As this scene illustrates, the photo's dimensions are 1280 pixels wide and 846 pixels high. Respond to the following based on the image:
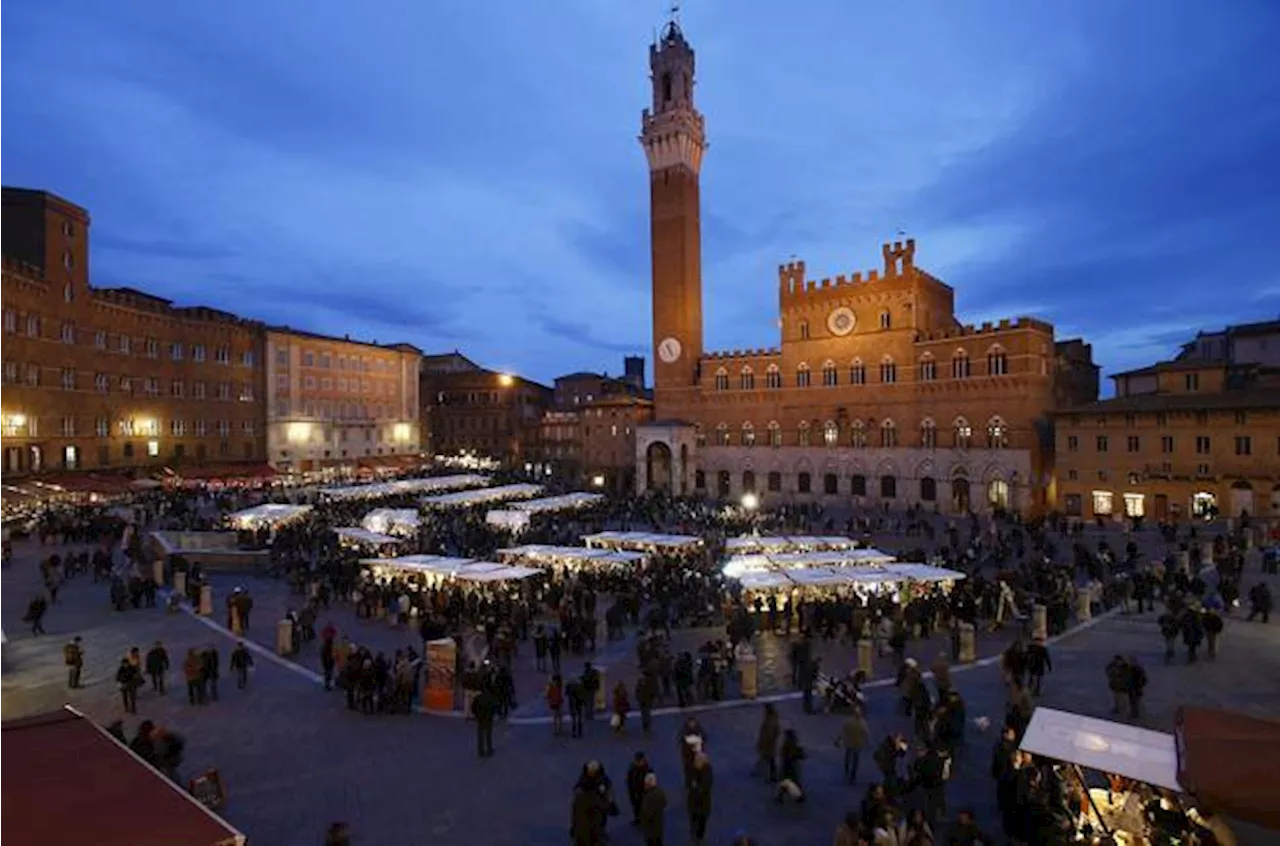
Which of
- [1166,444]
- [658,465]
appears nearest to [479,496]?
[658,465]

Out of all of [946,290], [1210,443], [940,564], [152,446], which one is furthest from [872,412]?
[152,446]

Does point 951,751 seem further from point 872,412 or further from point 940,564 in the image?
point 872,412

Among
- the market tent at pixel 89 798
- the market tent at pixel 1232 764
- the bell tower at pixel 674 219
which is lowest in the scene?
the market tent at pixel 1232 764

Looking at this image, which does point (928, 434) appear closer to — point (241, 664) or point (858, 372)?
point (858, 372)

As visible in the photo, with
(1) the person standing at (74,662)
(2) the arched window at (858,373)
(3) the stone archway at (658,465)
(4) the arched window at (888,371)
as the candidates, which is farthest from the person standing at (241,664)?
(3) the stone archway at (658,465)

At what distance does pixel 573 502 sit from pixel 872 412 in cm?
2186

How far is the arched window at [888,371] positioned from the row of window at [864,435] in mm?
2690

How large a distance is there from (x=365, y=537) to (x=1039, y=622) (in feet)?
70.6

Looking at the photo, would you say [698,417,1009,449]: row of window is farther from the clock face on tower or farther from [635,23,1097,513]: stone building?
the clock face on tower

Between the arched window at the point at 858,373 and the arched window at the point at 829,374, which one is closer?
the arched window at the point at 858,373

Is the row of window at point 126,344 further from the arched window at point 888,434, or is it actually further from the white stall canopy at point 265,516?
the arched window at point 888,434

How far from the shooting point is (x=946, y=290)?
175 ft

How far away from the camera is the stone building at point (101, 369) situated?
41.8 metres

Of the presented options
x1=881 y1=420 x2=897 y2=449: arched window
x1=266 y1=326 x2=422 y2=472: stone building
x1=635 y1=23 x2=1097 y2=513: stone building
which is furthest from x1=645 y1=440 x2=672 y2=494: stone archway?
x1=266 y1=326 x2=422 y2=472: stone building
